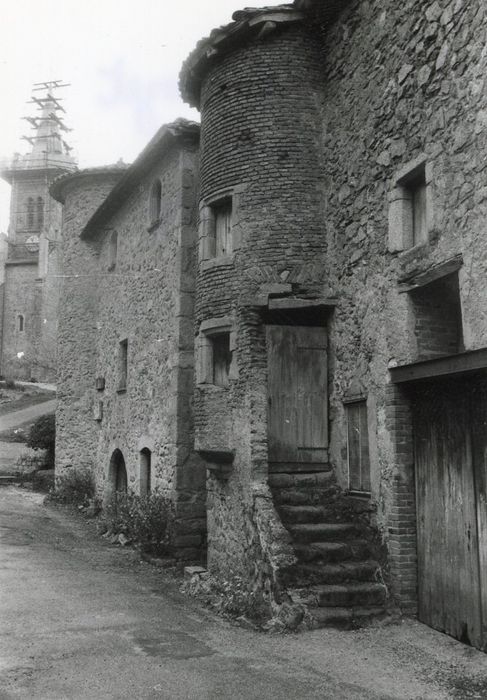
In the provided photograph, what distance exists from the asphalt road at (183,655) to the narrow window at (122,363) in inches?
246

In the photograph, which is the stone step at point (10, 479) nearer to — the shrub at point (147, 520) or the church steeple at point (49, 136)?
the shrub at point (147, 520)

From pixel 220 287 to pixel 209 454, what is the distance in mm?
2245

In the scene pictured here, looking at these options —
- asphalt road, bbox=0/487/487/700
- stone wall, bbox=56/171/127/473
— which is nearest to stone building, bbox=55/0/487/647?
asphalt road, bbox=0/487/487/700

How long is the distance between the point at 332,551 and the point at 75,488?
35.4 feet

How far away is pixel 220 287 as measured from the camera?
29.9 feet

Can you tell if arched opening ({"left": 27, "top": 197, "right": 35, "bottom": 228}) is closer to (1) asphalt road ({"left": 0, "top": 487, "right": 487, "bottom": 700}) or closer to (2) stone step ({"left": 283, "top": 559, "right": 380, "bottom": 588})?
(1) asphalt road ({"left": 0, "top": 487, "right": 487, "bottom": 700})

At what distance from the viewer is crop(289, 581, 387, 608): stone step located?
6.74 meters

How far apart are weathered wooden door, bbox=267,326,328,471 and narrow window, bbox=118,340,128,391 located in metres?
6.43

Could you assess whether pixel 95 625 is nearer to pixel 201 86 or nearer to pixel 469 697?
pixel 469 697

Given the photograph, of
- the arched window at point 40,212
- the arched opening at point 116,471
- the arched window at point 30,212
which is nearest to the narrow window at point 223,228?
the arched opening at point 116,471

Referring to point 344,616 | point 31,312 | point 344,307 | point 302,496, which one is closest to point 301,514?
point 302,496

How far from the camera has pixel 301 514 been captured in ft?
25.7

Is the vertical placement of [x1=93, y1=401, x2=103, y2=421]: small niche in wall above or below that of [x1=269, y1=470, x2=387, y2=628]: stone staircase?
above

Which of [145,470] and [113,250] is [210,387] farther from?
[113,250]
